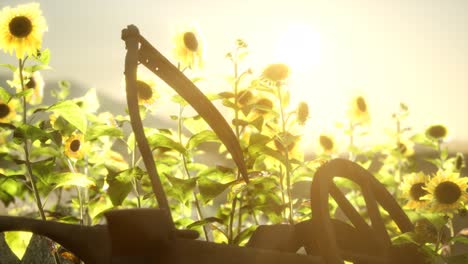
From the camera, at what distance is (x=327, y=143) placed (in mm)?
1950

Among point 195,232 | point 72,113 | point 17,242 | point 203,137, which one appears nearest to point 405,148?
point 203,137

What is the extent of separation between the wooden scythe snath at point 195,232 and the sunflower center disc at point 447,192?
660 millimetres

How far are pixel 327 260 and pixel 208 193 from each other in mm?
665

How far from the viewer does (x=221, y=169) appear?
121 cm

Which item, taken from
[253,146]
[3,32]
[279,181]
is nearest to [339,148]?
[279,181]

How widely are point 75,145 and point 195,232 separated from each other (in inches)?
40.4

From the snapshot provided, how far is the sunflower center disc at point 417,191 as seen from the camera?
4.71 feet

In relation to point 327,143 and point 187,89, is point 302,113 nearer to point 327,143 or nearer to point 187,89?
point 327,143

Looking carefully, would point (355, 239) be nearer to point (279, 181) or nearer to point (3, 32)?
point (279, 181)

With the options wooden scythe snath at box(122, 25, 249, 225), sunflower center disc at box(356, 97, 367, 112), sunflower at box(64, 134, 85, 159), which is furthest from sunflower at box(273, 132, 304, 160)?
wooden scythe snath at box(122, 25, 249, 225)

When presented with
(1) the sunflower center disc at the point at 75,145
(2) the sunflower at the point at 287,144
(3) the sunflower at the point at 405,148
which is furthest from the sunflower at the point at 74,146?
(3) the sunflower at the point at 405,148

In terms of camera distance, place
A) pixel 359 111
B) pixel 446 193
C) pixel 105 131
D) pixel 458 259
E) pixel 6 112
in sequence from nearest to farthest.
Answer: pixel 458 259, pixel 105 131, pixel 446 193, pixel 6 112, pixel 359 111

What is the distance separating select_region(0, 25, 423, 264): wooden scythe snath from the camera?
362 millimetres

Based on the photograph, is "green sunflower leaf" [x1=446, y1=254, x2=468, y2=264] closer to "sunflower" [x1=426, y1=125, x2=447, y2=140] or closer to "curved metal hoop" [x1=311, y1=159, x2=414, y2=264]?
"curved metal hoop" [x1=311, y1=159, x2=414, y2=264]
